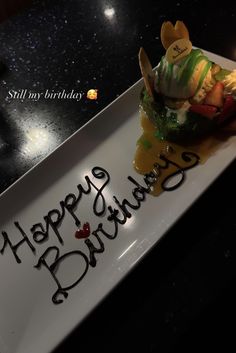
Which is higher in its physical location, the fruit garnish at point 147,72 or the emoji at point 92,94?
the fruit garnish at point 147,72

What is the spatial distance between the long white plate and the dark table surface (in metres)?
0.05

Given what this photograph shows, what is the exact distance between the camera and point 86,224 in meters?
1.10

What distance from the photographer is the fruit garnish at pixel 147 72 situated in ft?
3.75

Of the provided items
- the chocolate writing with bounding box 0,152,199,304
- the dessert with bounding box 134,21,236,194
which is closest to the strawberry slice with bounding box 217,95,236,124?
the dessert with bounding box 134,21,236,194

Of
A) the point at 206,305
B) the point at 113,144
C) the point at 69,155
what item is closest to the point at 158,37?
the point at 113,144

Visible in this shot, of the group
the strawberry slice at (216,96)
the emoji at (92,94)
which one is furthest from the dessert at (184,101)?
the emoji at (92,94)

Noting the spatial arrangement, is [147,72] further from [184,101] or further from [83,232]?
[83,232]

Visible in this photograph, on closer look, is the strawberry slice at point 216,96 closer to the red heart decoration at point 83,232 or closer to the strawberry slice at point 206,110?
the strawberry slice at point 206,110

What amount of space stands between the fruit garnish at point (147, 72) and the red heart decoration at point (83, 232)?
47cm

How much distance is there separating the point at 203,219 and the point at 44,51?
1155 mm

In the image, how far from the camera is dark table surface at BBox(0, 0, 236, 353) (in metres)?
0.89

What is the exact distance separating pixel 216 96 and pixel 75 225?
0.58 meters

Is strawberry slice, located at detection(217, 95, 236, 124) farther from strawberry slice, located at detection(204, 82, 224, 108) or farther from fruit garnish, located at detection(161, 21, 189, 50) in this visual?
fruit garnish, located at detection(161, 21, 189, 50)

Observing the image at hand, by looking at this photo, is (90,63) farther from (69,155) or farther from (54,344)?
(54,344)
